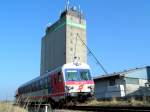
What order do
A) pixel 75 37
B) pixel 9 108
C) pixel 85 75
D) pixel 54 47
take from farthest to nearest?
pixel 54 47, pixel 75 37, pixel 85 75, pixel 9 108

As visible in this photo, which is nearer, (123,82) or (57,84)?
(57,84)

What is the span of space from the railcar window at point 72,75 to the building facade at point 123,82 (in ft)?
29.1

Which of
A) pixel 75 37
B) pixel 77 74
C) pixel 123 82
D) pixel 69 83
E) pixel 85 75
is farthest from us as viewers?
pixel 75 37

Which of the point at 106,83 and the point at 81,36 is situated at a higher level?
the point at 81,36

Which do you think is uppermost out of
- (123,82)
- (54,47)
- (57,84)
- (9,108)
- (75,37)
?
(75,37)

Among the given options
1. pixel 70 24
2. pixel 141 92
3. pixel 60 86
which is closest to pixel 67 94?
pixel 60 86

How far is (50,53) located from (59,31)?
8.08 meters

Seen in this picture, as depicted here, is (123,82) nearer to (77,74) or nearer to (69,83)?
(77,74)

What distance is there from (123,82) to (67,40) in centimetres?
5524

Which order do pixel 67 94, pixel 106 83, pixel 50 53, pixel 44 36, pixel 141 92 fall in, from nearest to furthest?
1. pixel 67 94
2. pixel 141 92
3. pixel 106 83
4. pixel 50 53
5. pixel 44 36

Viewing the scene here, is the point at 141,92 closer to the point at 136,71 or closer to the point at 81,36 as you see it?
the point at 136,71

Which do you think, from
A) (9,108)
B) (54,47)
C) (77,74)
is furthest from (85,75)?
(54,47)

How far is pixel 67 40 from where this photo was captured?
85938 mm

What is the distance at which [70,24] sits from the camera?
88.4 metres
